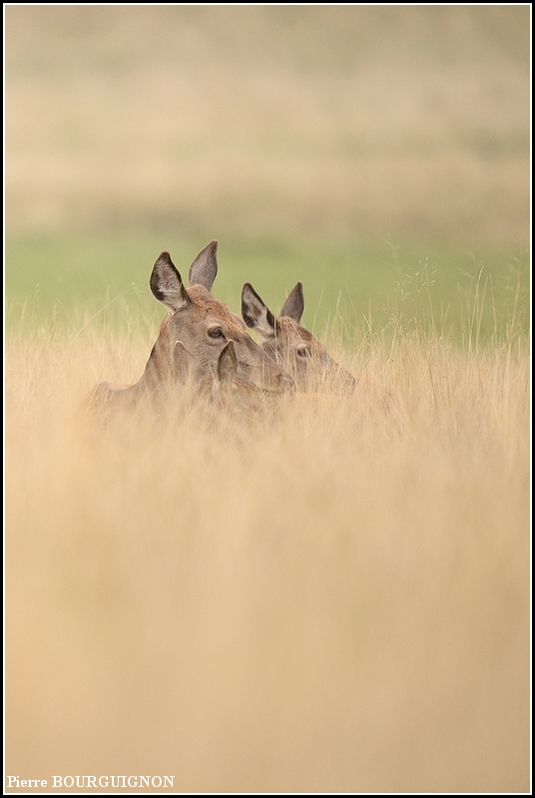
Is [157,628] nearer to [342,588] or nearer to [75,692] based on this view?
[75,692]

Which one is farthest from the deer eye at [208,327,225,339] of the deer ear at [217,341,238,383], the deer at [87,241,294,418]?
the deer ear at [217,341,238,383]

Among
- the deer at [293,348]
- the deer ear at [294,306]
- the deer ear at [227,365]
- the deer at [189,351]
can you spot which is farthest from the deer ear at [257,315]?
the deer ear at [227,365]

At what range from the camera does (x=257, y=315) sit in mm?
7145

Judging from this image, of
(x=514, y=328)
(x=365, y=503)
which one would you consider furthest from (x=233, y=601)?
(x=514, y=328)

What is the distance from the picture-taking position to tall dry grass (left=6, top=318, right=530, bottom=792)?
121 inches

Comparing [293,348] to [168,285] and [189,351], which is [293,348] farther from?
[168,285]

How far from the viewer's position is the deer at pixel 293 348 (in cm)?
685

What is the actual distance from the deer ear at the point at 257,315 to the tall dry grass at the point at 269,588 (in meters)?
1.71

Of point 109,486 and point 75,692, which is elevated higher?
point 109,486

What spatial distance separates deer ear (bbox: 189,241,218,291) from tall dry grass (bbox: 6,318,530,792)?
160 centimetres

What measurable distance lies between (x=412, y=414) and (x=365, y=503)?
5.97 ft

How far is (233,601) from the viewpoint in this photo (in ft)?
11.2

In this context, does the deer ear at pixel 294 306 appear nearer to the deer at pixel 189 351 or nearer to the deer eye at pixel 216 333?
the deer at pixel 189 351

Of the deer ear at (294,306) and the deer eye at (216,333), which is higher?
the deer ear at (294,306)
